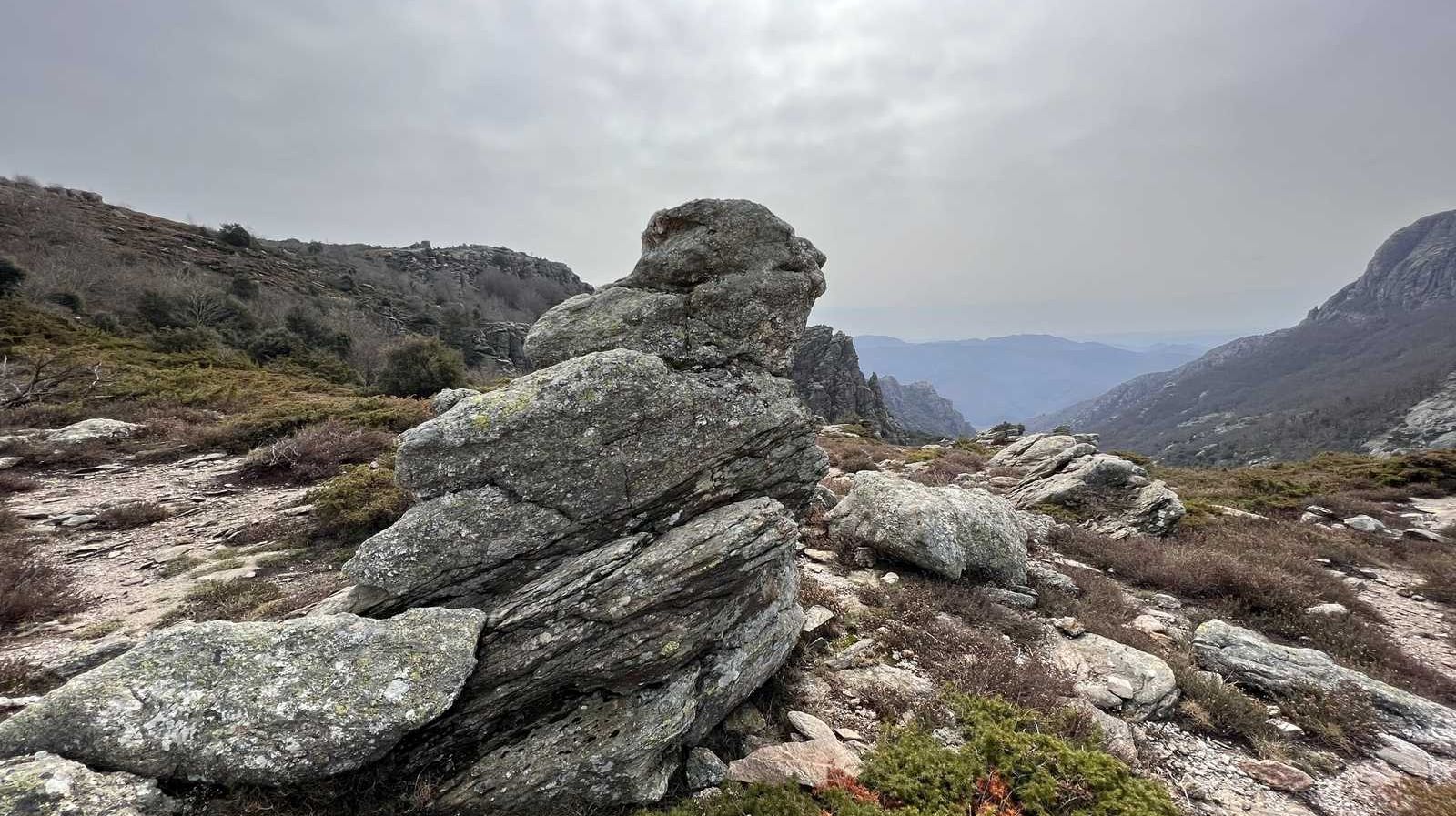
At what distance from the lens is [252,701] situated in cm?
517

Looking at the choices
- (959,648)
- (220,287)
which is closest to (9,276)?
(220,287)

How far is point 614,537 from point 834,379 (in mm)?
99509

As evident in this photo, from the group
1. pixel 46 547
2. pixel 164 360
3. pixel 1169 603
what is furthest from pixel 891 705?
pixel 164 360

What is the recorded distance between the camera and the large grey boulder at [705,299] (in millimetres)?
9320

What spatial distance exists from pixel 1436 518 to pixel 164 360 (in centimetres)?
6555

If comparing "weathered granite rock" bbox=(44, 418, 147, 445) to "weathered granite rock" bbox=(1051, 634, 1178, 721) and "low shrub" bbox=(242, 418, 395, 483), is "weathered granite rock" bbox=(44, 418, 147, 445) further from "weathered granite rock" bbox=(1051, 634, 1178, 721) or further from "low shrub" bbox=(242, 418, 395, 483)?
"weathered granite rock" bbox=(1051, 634, 1178, 721)

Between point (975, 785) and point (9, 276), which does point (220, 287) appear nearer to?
point (9, 276)

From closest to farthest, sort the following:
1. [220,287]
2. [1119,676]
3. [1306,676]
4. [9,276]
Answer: [1119,676]
[1306,676]
[9,276]
[220,287]

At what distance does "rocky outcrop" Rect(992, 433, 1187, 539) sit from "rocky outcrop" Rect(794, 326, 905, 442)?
70632 mm

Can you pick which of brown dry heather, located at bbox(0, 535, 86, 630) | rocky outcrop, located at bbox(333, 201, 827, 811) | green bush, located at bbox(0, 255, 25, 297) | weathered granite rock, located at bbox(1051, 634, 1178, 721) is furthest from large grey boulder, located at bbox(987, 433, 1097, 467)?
green bush, located at bbox(0, 255, 25, 297)

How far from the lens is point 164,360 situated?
3136 centimetres

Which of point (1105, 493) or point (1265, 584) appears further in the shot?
point (1105, 493)

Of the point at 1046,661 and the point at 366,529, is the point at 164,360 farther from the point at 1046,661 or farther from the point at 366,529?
the point at 1046,661

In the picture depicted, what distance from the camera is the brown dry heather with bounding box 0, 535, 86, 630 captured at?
8.23 m
